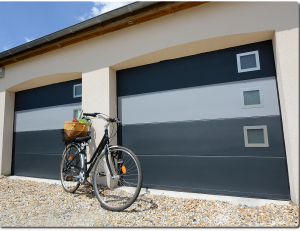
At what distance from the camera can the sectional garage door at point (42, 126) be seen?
383 centimetres

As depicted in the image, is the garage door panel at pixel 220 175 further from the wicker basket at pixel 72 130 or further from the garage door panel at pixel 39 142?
the garage door panel at pixel 39 142

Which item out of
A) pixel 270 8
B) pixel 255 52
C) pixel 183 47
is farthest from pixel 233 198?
pixel 270 8

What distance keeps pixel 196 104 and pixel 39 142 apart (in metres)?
3.55

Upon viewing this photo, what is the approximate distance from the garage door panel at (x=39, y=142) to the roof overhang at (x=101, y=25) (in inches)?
69.2

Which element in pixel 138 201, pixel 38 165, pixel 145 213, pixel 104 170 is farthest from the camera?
pixel 38 165

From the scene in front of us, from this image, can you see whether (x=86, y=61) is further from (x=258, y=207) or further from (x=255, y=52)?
(x=258, y=207)

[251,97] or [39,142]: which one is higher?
[251,97]

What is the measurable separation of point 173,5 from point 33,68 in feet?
10.9

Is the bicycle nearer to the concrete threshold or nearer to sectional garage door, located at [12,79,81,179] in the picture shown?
the concrete threshold

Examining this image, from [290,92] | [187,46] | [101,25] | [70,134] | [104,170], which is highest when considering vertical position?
[101,25]

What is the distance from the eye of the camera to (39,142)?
13.4ft

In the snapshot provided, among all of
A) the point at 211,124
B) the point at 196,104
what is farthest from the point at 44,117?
the point at 211,124

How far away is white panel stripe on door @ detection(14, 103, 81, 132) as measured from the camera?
382 cm

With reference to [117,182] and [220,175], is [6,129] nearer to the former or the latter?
[117,182]
